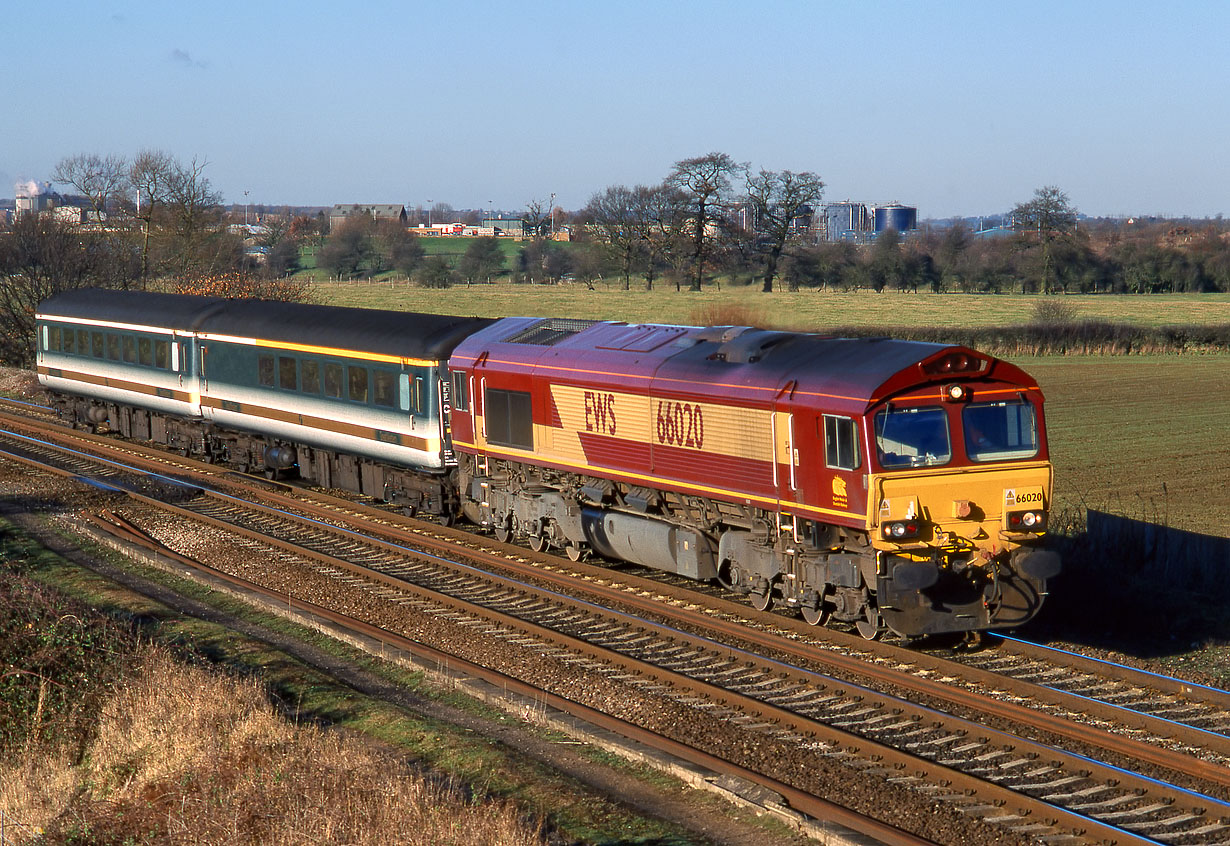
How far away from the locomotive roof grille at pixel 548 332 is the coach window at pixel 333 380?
5183mm

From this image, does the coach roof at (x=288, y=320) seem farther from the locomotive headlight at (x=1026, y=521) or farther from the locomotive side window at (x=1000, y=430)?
the locomotive headlight at (x=1026, y=521)

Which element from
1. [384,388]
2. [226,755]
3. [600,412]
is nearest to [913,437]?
[600,412]

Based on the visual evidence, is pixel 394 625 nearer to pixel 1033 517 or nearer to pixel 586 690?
pixel 586 690

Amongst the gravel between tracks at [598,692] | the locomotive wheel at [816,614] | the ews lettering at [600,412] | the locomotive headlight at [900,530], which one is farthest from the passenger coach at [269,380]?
the locomotive headlight at [900,530]

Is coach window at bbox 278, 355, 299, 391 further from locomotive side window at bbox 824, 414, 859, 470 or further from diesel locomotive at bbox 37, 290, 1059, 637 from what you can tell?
locomotive side window at bbox 824, 414, 859, 470

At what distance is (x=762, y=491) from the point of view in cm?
1502

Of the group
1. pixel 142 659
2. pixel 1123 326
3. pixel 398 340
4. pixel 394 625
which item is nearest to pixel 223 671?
pixel 142 659

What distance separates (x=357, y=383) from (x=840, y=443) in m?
A: 12.2

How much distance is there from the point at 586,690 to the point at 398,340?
11.2 metres

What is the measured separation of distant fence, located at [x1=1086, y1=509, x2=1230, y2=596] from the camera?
17812mm

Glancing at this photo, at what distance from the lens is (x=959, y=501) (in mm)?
13758

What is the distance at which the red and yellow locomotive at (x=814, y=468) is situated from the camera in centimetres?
1366

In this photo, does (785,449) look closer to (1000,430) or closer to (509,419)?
(1000,430)

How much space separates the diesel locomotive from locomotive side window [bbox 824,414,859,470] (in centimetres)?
3
